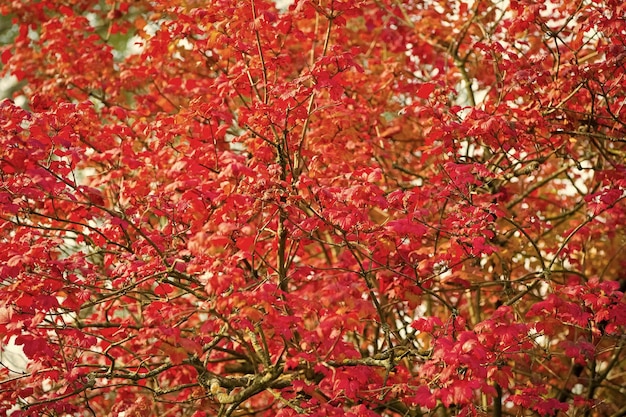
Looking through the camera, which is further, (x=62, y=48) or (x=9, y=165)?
(x=62, y=48)

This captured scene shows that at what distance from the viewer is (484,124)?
5133 mm

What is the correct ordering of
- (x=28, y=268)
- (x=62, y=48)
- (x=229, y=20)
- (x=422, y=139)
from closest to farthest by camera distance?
(x=28, y=268)
(x=229, y=20)
(x=62, y=48)
(x=422, y=139)

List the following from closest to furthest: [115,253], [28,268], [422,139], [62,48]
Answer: [28,268] → [115,253] → [62,48] → [422,139]

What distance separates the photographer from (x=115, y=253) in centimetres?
503

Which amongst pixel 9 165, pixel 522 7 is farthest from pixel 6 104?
pixel 522 7

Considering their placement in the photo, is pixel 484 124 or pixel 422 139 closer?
pixel 484 124

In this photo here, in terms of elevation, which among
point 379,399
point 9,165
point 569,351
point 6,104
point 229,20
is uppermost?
point 229,20

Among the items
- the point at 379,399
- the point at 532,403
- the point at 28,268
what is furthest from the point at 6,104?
the point at 532,403

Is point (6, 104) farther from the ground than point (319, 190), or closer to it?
farther from the ground

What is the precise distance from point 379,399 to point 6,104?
2.95 metres

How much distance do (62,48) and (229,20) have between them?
9.46ft

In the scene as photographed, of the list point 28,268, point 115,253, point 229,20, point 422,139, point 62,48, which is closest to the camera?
point 28,268

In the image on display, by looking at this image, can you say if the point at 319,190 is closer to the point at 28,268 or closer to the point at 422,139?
the point at 28,268

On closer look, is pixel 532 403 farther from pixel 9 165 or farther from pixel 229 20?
pixel 9 165
